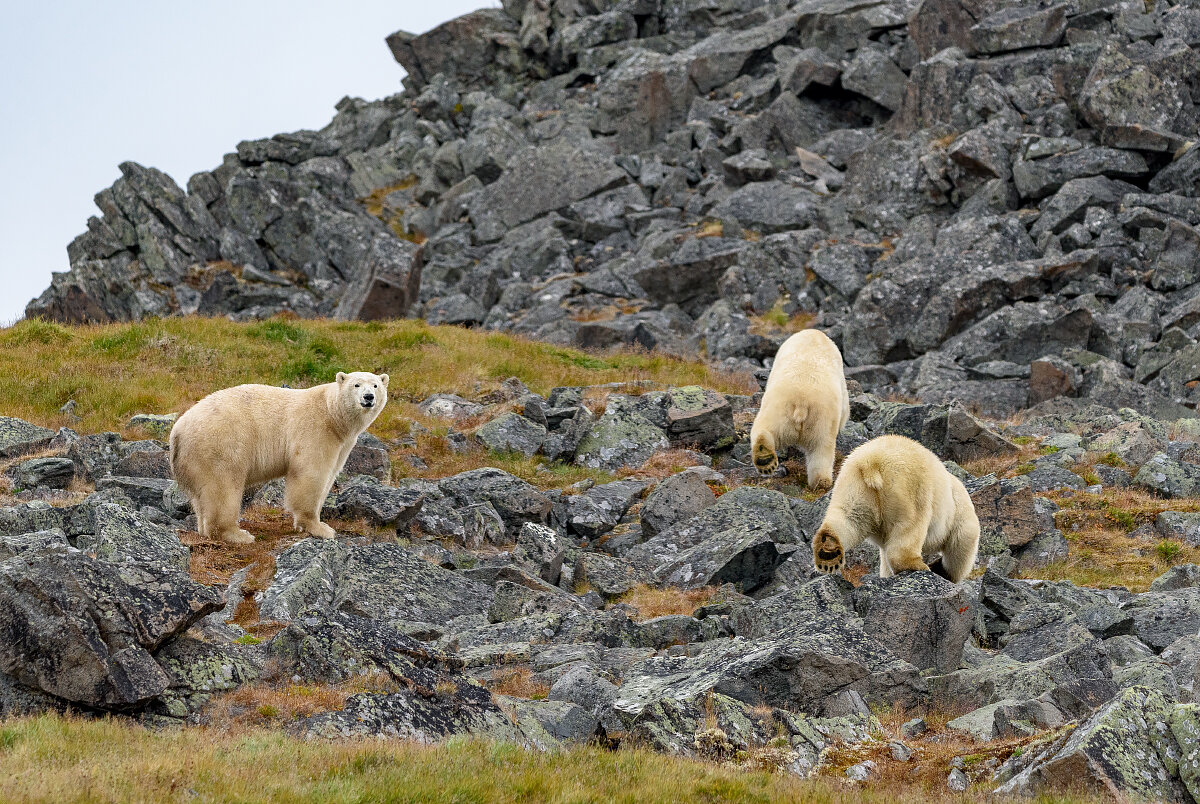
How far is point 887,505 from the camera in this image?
420 inches

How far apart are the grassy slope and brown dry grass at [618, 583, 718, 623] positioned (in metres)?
4.77

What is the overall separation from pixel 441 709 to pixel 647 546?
269 inches

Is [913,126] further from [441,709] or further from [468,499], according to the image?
[441,709]

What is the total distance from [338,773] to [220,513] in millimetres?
7356

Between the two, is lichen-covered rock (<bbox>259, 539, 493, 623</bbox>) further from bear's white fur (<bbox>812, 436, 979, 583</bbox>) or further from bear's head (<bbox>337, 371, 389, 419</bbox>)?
bear's white fur (<bbox>812, 436, 979, 583</bbox>)

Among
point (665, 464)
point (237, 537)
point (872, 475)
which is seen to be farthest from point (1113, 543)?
point (237, 537)

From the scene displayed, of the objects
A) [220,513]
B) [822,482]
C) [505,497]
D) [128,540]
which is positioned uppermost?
[128,540]

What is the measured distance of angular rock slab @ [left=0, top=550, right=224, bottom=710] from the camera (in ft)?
23.7

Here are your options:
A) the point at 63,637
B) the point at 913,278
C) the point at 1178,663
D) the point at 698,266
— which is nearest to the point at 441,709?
the point at 63,637

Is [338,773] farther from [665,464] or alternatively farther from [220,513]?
[665,464]

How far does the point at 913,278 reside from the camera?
3238 cm

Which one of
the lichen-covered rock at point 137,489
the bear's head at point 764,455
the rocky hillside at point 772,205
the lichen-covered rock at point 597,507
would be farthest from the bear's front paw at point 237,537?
the rocky hillside at point 772,205

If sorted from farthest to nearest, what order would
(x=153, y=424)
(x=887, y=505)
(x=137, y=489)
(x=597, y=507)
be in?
(x=153, y=424) < (x=597, y=507) < (x=137, y=489) < (x=887, y=505)

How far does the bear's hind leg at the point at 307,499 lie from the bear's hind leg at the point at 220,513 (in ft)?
2.16
